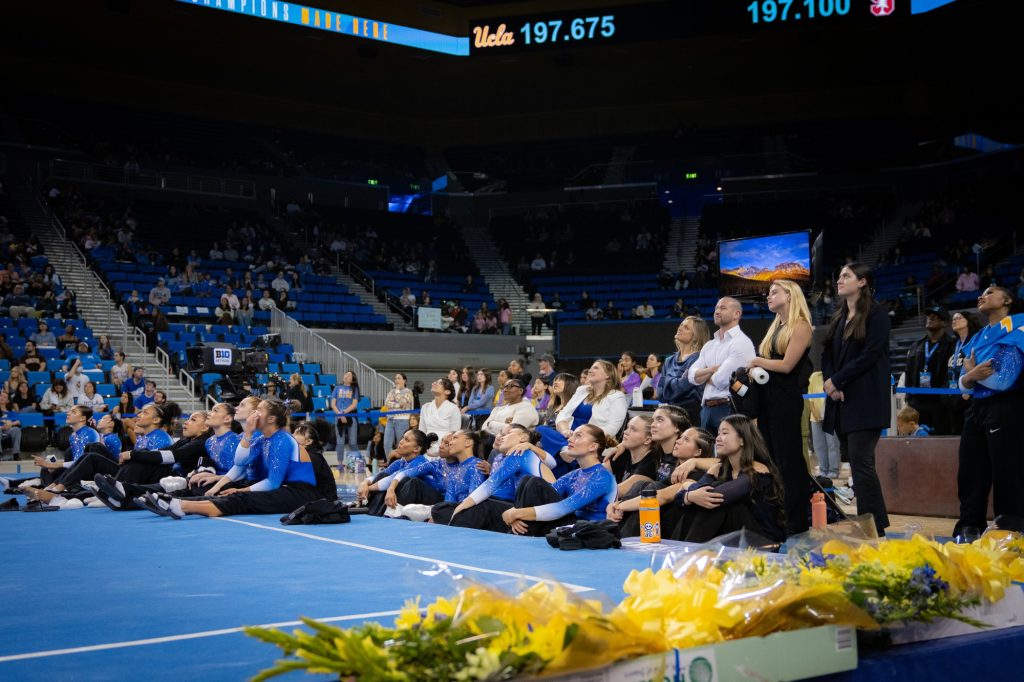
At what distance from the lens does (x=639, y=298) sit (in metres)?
26.1

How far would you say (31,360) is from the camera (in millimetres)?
16547

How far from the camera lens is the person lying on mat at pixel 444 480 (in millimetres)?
8117

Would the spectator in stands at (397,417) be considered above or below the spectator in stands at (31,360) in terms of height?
below

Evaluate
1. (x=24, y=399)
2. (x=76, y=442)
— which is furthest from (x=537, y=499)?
(x=24, y=399)

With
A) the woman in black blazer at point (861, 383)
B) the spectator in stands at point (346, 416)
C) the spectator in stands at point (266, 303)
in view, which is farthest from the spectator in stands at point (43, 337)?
the woman in black blazer at point (861, 383)

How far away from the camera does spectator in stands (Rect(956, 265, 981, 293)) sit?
66.4ft

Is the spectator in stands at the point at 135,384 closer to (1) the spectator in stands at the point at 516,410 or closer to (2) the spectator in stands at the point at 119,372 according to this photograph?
(2) the spectator in stands at the point at 119,372

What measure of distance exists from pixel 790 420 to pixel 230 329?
16.6m

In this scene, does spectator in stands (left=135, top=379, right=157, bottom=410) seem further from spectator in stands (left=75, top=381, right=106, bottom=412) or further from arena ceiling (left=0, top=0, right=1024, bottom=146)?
arena ceiling (left=0, top=0, right=1024, bottom=146)

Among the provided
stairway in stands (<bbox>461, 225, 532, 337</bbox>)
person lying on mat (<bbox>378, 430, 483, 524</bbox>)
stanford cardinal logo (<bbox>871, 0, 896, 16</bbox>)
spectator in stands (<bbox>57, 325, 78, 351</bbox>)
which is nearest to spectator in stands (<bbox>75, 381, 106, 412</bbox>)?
spectator in stands (<bbox>57, 325, 78, 351</bbox>)

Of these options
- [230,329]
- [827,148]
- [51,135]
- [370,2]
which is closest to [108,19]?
[51,135]

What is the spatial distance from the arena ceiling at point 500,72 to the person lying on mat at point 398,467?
1561 centimetres

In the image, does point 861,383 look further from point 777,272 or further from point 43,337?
point 43,337

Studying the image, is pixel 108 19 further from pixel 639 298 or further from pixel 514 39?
pixel 639 298
